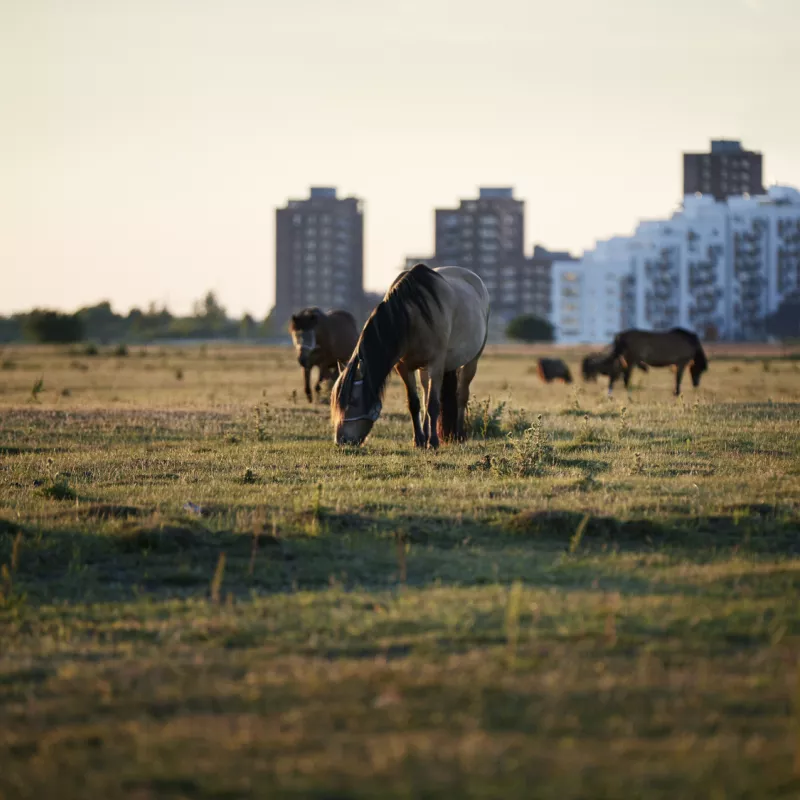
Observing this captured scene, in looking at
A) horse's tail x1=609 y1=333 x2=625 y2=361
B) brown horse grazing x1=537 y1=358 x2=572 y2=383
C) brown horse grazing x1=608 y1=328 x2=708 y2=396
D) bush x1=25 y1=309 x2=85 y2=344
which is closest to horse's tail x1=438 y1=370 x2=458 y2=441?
brown horse grazing x1=608 y1=328 x2=708 y2=396

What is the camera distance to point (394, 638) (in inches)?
276

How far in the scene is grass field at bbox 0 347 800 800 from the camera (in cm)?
511

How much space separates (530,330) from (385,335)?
109 metres

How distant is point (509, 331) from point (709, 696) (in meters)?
119

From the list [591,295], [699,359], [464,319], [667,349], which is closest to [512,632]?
[464,319]

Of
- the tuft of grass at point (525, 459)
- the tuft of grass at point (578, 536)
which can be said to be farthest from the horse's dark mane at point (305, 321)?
the tuft of grass at point (578, 536)

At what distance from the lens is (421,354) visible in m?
15.5

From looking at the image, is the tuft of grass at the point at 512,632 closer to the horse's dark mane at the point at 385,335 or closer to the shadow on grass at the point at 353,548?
the shadow on grass at the point at 353,548

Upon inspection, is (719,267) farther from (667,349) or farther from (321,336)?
(321,336)

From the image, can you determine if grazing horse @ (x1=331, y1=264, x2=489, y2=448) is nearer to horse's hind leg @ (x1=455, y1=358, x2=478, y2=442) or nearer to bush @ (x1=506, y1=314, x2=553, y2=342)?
horse's hind leg @ (x1=455, y1=358, x2=478, y2=442)

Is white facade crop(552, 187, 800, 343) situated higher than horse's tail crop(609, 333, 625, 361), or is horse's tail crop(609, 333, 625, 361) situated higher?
white facade crop(552, 187, 800, 343)

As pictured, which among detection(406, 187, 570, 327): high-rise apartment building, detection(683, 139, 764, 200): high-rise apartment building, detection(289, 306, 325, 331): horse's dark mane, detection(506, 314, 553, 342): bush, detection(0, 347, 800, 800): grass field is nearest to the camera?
detection(0, 347, 800, 800): grass field

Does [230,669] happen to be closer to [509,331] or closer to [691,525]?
[691,525]

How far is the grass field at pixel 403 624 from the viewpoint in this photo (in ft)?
16.8
